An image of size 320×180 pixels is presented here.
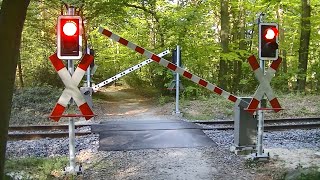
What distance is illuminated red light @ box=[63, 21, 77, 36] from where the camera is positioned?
578cm

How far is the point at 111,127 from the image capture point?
33.1 ft

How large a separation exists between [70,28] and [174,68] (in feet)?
6.77

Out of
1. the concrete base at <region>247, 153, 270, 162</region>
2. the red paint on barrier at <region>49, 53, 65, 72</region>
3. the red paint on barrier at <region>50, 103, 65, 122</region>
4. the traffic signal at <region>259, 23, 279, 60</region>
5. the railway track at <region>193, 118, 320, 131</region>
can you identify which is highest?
the traffic signal at <region>259, 23, 279, 60</region>

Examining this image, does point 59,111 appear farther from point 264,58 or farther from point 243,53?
point 243,53

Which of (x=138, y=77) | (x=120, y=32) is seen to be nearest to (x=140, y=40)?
(x=120, y=32)

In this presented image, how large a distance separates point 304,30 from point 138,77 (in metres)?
13.3

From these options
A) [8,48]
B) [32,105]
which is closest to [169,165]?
[8,48]

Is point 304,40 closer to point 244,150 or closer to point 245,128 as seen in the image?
point 245,128

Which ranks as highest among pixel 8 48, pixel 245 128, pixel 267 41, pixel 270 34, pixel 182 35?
pixel 182 35

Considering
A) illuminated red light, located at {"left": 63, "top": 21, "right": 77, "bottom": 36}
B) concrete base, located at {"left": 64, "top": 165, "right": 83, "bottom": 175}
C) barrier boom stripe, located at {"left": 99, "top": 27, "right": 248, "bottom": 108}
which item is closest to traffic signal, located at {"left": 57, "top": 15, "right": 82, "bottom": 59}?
illuminated red light, located at {"left": 63, "top": 21, "right": 77, "bottom": 36}

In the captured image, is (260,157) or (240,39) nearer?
(260,157)

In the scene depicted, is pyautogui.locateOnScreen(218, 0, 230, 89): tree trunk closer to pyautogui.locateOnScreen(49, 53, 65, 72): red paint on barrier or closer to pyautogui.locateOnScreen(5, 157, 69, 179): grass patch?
pyautogui.locateOnScreen(5, 157, 69, 179): grass patch

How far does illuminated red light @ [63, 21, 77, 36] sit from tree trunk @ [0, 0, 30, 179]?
3.52 feet

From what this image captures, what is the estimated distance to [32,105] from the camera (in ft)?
48.2
